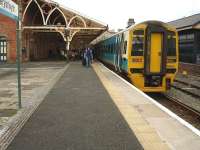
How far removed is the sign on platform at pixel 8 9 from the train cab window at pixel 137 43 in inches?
303

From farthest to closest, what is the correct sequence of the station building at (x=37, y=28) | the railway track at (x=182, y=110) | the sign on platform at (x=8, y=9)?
the station building at (x=37, y=28) → the railway track at (x=182, y=110) → the sign on platform at (x=8, y=9)

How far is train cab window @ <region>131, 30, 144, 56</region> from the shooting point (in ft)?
56.7

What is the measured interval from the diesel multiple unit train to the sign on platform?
765 cm

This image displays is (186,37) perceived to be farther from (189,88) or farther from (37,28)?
(37,28)

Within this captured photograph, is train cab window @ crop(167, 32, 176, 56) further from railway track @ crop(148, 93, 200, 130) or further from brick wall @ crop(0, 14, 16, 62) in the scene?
brick wall @ crop(0, 14, 16, 62)

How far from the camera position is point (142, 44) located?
1725cm

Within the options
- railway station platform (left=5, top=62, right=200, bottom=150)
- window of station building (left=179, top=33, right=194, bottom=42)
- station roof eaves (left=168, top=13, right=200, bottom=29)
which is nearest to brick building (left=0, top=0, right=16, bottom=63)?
station roof eaves (left=168, top=13, right=200, bottom=29)

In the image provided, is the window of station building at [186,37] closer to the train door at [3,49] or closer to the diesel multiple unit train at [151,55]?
the diesel multiple unit train at [151,55]

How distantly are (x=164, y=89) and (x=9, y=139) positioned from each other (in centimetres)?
1101

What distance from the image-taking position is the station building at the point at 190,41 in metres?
26.5

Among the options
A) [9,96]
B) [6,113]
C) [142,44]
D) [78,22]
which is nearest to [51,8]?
[78,22]

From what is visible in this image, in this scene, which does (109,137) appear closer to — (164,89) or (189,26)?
(164,89)

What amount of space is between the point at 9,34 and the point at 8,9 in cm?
3069

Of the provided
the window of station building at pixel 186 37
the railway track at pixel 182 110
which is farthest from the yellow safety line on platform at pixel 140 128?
the window of station building at pixel 186 37
